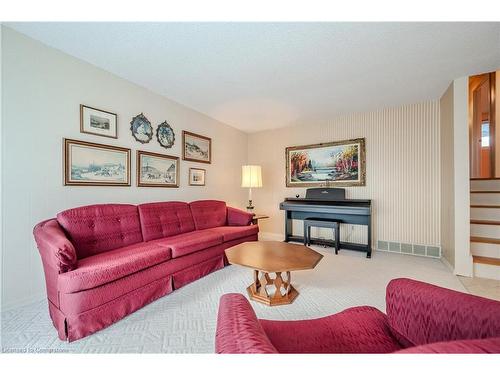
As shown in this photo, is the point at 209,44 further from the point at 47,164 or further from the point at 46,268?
the point at 46,268

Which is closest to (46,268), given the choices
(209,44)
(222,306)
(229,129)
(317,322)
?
(222,306)

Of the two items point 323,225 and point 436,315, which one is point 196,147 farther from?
point 436,315

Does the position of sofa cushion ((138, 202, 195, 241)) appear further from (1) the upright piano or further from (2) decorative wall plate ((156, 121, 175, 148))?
(1) the upright piano

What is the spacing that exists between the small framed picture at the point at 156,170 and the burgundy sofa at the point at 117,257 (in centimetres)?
42

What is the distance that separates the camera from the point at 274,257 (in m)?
2.01

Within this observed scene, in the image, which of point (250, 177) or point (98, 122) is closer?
point (98, 122)

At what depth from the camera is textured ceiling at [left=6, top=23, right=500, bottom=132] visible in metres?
1.77

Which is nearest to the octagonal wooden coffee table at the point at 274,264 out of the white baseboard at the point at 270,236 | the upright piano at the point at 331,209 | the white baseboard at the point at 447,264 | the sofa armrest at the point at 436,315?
the sofa armrest at the point at 436,315

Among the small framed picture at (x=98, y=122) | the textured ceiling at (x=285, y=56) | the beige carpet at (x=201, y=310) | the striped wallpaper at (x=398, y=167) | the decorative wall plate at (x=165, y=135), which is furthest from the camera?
the striped wallpaper at (x=398, y=167)

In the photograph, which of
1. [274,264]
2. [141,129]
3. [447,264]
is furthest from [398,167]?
[141,129]

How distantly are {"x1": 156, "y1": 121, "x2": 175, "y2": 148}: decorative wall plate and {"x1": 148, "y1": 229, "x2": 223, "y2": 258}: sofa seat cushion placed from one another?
1.50m

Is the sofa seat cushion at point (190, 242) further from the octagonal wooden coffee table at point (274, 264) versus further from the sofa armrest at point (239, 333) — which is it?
the sofa armrest at point (239, 333)

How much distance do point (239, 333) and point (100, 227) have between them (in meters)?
2.09

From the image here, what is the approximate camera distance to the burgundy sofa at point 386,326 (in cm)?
72
